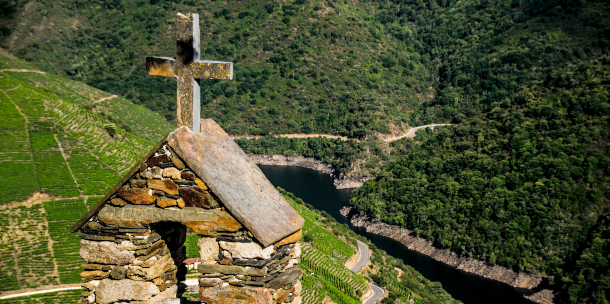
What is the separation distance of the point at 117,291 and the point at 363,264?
40966 millimetres

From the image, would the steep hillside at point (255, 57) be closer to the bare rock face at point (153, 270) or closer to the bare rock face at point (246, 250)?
the bare rock face at point (153, 270)

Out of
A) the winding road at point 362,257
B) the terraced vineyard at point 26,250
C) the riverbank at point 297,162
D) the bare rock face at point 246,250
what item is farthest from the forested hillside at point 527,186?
the bare rock face at point 246,250

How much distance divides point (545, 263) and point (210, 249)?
56022 millimetres

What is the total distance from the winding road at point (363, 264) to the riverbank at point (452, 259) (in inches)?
447

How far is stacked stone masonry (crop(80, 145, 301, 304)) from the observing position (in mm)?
4492

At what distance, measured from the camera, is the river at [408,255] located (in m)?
46.1

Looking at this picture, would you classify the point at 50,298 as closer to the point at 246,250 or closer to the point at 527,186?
the point at 246,250

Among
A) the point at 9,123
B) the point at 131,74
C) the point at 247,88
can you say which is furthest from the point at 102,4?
the point at 9,123

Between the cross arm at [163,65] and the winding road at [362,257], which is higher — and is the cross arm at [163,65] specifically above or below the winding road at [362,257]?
above

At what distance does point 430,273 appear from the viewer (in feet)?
167

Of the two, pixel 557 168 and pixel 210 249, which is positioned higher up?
pixel 210 249

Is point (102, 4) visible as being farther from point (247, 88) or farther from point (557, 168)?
point (557, 168)

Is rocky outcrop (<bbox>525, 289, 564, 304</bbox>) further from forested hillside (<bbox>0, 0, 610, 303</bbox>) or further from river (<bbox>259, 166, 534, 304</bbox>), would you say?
forested hillside (<bbox>0, 0, 610, 303</bbox>)

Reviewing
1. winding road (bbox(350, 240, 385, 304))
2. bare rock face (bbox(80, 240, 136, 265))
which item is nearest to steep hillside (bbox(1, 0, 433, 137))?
winding road (bbox(350, 240, 385, 304))
